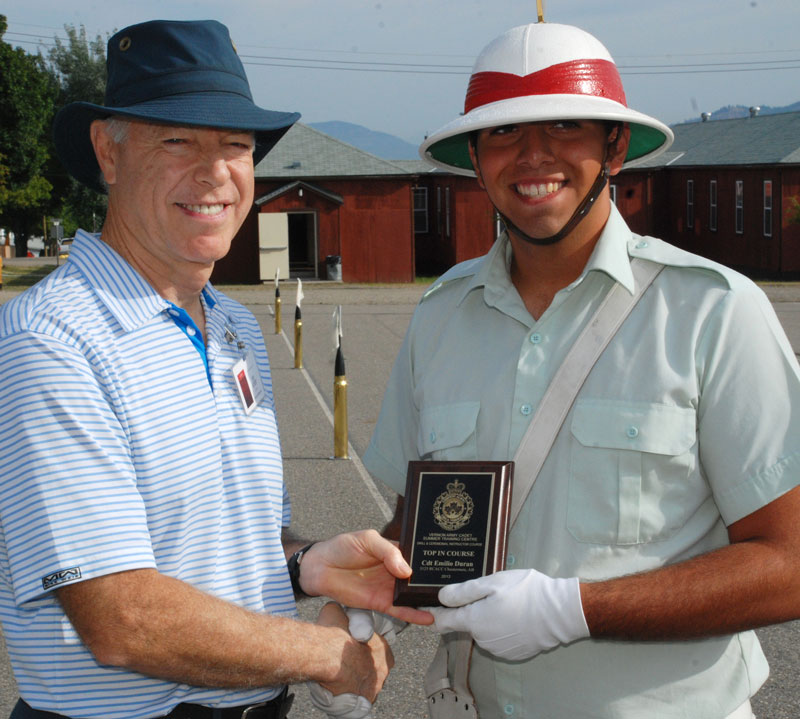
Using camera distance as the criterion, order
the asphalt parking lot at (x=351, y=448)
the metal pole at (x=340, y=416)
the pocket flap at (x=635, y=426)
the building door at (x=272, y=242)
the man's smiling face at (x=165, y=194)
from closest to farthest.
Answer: the pocket flap at (x=635, y=426) < the man's smiling face at (x=165, y=194) < the asphalt parking lot at (x=351, y=448) < the metal pole at (x=340, y=416) < the building door at (x=272, y=242)

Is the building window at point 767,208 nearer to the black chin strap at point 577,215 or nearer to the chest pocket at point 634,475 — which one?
the black chin strap at point 577,215

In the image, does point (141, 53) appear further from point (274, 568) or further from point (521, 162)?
point (274, 568)

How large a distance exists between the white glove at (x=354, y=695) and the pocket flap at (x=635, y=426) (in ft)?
2.85

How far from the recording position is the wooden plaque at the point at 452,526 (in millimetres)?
2785

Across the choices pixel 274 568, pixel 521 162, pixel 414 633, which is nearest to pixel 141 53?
pixel 521 162

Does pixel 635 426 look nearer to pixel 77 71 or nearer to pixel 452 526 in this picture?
pixel 452 526

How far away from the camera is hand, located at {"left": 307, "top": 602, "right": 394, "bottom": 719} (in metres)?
2.97

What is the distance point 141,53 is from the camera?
2.92 metres

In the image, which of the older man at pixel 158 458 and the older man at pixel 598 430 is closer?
the older man at pixel 158 458

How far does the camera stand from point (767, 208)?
124 ft

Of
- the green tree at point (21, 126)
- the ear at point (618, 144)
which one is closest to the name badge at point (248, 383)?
the ear at point (618, 144)

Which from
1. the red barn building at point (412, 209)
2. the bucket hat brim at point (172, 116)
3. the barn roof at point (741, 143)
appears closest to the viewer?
the bucket hat brim at point (172, 116)

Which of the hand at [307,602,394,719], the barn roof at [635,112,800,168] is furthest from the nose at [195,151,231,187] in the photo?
the barn roof at [635,112,800,168]

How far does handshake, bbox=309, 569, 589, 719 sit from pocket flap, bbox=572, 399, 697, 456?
40 centimetres
